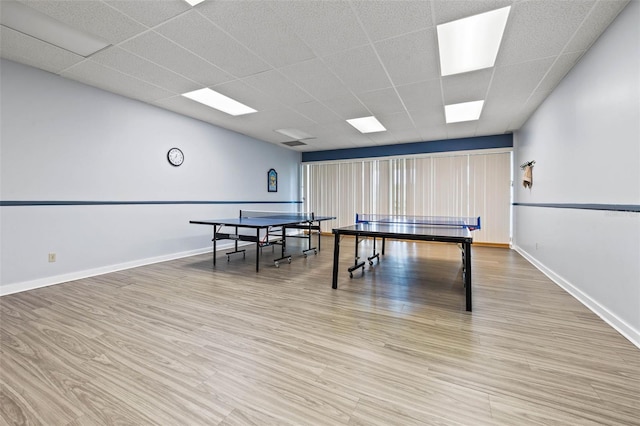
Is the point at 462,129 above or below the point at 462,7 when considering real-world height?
above

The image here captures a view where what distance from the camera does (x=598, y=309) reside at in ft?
7.91

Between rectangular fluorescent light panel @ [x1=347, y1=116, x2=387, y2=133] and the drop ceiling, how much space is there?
447 millimetres

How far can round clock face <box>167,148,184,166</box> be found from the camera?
4.75 m

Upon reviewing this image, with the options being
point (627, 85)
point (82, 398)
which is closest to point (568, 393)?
point (627, 85)

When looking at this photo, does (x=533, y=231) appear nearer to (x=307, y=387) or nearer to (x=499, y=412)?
(x=499, y=412)

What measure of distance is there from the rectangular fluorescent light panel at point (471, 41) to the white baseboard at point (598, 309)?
8.57 ft

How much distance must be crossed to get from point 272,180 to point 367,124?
310 cm

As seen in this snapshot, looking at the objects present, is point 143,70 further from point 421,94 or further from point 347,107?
point 421,94

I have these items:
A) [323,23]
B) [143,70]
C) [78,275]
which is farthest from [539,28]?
[78,275]

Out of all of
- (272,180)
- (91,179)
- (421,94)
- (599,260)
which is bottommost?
(599,260)

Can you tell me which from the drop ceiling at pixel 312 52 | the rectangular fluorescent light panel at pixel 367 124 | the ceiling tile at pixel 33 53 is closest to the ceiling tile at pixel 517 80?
the drop ceiling at pixel 312 52

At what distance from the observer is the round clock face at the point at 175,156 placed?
4754 mm

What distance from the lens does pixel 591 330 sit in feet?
6.99

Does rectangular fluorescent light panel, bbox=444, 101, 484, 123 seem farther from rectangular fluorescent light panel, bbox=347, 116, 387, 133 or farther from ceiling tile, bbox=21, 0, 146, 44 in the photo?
ceiling tile, bbox=21, 0, 146, 44
